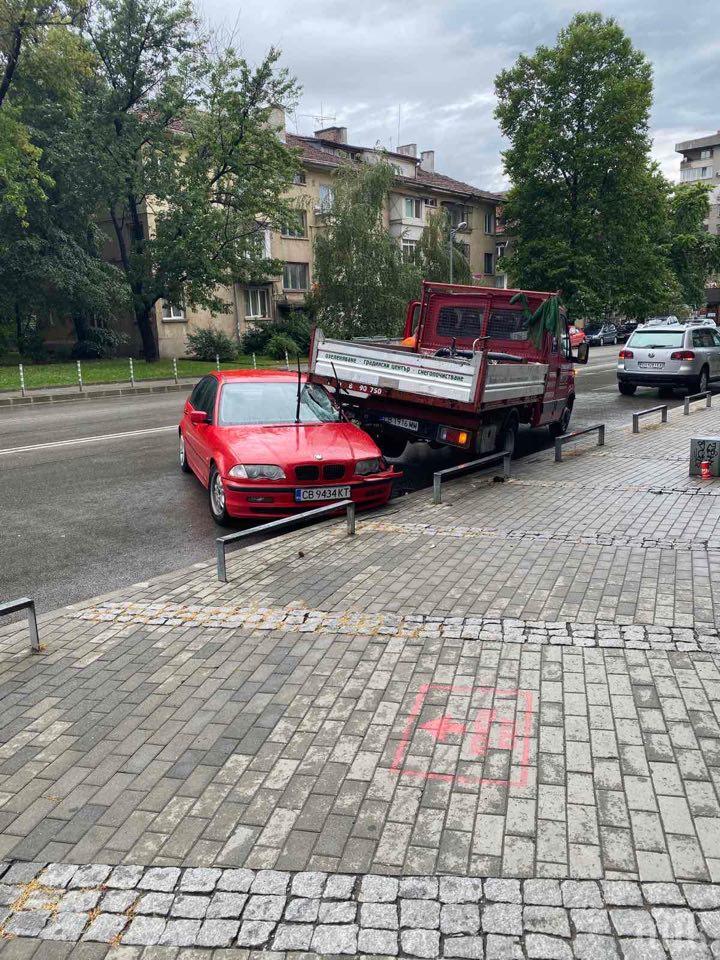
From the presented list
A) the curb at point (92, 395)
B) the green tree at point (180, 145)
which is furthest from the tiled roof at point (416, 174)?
the curb at point (92, 395)

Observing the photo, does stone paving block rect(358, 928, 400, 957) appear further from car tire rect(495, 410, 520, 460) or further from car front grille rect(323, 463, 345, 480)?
car tire rect(495, 410, 520, 460)

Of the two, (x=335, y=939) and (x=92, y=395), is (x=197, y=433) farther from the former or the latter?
(x=92, y=395)

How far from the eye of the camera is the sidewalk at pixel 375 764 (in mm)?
2668

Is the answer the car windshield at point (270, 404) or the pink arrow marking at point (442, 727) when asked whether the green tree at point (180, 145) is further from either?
the pink arrow marking at point (442, 727)

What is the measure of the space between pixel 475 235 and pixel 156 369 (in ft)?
124

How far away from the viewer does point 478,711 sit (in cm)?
394

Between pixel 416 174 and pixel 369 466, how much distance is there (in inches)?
2088

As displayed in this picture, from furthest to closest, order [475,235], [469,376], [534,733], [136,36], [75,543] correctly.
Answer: [475,235], [136,36], [469,376], [75,543], [534,733]

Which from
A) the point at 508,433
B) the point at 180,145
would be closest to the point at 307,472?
the point at 508,433

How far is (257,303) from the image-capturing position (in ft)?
142

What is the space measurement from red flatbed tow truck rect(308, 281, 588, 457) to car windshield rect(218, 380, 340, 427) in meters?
0.77

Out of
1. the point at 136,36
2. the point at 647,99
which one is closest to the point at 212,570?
the point at 136,36

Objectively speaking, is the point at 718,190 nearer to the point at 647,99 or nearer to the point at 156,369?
the point at 647,99

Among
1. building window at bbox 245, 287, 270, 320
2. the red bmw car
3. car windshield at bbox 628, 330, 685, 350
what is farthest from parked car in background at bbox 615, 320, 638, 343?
the red bmw car
